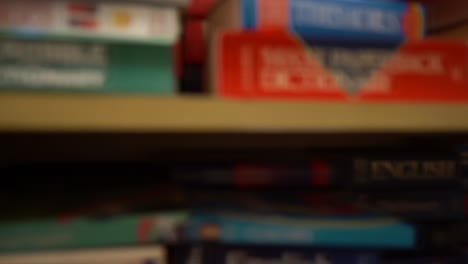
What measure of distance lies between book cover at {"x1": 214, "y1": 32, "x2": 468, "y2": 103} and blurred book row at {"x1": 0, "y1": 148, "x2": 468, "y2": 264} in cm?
12

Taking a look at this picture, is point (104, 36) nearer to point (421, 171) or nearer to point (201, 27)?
point (201, 27)

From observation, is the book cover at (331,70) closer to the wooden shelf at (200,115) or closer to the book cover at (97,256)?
the wooden shelf at (200,115)

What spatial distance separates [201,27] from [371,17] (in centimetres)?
25

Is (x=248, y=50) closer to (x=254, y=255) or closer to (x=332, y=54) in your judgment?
(x=332, y=54)

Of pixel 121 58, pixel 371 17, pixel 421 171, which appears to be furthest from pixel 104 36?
pixel 421 171

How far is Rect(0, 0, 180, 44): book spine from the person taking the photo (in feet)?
1.35

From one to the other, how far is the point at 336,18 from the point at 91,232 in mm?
354

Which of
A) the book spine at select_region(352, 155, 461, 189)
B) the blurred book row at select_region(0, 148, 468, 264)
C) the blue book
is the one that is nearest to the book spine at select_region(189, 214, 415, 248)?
the blurred book row at select_region(0, 148, 468, 264)

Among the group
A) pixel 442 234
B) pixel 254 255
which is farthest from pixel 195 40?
pixel 442 234

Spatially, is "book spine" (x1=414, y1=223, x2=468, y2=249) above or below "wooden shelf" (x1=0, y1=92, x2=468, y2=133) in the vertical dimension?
below

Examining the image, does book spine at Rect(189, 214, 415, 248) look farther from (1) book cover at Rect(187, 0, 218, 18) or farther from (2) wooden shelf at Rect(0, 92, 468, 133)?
(1) book cover at Rect(187, 0, 218, 18)

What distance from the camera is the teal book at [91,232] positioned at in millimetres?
436

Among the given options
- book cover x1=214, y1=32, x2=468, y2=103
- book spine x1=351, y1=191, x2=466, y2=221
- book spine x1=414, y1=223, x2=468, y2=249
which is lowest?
book spine x1=414, y1=223, x2=468, y2=249

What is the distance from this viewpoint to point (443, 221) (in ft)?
A: 1.94
